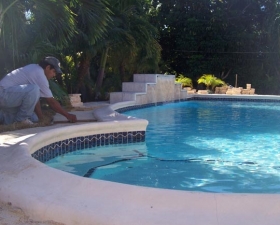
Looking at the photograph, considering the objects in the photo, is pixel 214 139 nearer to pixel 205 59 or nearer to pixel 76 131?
pixel 76 131

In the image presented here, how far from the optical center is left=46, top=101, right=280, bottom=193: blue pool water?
507cm

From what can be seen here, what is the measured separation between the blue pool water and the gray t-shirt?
1.30 metres

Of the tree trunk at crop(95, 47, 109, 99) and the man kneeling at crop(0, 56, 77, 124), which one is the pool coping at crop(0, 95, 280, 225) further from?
the tree trunk at crop(95, 47, 109, 99)

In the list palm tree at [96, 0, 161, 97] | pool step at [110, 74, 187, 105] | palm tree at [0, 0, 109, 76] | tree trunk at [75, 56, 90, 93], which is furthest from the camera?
pool step at [110, 74, 187, 105]

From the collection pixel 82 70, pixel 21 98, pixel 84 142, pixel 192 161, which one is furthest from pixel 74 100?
pixel 192 161

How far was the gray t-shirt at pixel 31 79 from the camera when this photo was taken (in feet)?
22.8

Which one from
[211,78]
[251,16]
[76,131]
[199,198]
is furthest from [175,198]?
[251,16]

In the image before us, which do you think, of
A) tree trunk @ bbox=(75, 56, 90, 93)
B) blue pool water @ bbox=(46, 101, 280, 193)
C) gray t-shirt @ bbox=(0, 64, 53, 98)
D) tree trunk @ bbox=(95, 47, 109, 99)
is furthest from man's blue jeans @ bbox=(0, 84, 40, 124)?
tree trunk @ bbox=(95, 47, 109, 99)

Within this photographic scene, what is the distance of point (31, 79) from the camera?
7.04 metres

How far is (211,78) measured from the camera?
22.5 meters

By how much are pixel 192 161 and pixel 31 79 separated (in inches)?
123

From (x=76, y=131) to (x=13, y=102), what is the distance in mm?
1268

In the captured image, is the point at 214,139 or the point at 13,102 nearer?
the point at 13,102

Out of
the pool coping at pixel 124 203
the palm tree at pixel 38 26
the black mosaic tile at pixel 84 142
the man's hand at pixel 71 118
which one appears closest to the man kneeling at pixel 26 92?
the man's hand at pixel 71 118
